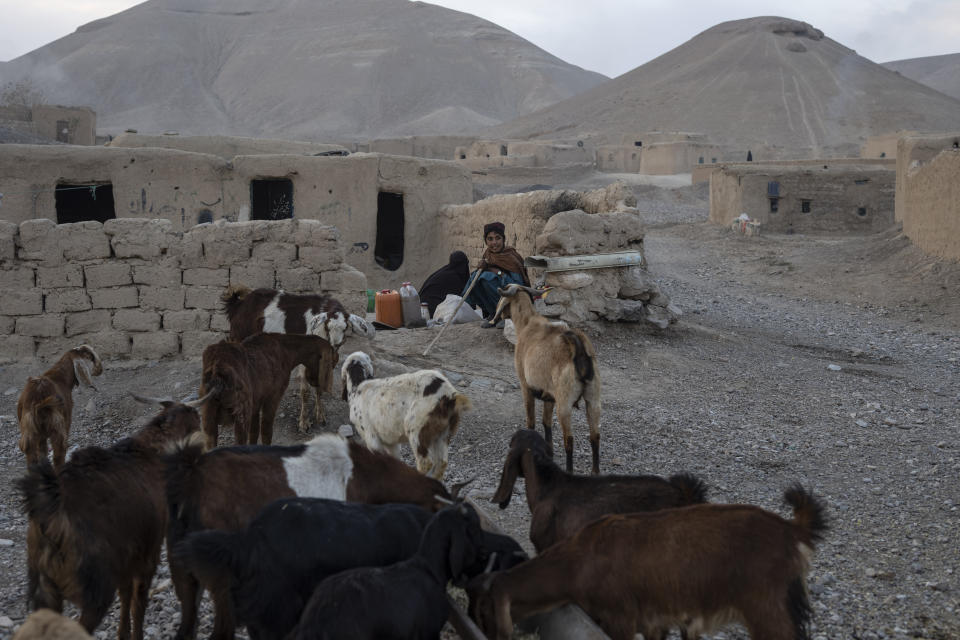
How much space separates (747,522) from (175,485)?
7.93ft

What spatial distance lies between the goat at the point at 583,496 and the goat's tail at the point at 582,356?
1.73m

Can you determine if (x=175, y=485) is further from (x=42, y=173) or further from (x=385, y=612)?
(x=42, y=173)

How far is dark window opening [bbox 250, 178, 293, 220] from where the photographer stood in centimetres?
1451

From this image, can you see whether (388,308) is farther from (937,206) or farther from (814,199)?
(814,199)

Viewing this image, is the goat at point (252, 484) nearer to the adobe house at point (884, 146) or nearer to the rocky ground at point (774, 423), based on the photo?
the rocky ground at point (774, 423)

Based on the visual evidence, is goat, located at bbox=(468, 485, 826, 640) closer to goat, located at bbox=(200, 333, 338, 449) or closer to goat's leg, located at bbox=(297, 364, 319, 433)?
goat, located at bbox=(200, 333, 338, 449)

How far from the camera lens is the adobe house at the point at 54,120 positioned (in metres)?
24.6

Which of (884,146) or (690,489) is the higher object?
(884,146)

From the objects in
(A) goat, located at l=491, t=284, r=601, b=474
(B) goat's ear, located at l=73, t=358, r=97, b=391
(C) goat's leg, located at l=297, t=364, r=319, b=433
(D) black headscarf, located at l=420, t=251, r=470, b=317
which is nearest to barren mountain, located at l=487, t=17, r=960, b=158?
(D) black headscarf, located at l=420, t=251, r=470, b=317

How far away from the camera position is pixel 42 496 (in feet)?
10.9

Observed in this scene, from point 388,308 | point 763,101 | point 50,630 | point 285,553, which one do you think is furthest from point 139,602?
point 763,101

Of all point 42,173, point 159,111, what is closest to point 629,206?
point 42,173

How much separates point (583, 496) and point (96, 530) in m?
2.24

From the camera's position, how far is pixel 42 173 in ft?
38.9
